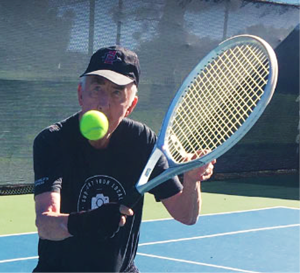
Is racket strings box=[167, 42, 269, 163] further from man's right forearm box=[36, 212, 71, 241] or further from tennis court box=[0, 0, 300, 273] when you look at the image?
tennis court box=[0, 0, 300, 273]

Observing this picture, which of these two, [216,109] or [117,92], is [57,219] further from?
[216,109]

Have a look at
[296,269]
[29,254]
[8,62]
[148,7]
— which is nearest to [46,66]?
[8,62]

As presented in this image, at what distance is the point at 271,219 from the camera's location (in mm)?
6785

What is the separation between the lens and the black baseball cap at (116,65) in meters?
2.24

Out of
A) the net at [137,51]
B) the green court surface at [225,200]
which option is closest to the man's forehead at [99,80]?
the green court surface at [225,200]

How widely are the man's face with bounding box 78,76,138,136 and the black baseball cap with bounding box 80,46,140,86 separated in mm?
29

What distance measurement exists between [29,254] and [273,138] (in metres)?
5.98

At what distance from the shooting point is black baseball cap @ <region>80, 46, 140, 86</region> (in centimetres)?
224

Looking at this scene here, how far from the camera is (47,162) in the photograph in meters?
2.27

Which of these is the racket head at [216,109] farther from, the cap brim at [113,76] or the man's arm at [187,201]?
the cap brim at [113,76]

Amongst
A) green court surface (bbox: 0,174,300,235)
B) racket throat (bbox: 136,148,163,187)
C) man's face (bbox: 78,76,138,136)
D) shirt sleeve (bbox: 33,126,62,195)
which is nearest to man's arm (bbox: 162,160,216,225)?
racket throat (bbox: 136,148,163,187)

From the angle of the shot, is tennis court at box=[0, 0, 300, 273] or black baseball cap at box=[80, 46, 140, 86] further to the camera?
tennis court at box=[0, 0, 300, 273]

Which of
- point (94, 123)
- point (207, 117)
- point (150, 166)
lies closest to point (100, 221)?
point (94, 123)

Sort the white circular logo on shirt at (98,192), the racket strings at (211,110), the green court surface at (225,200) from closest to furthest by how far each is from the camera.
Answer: the white circular logo on shirt at (98,192) → the racket strings at (211,110) → the green court surface at (225,200)
